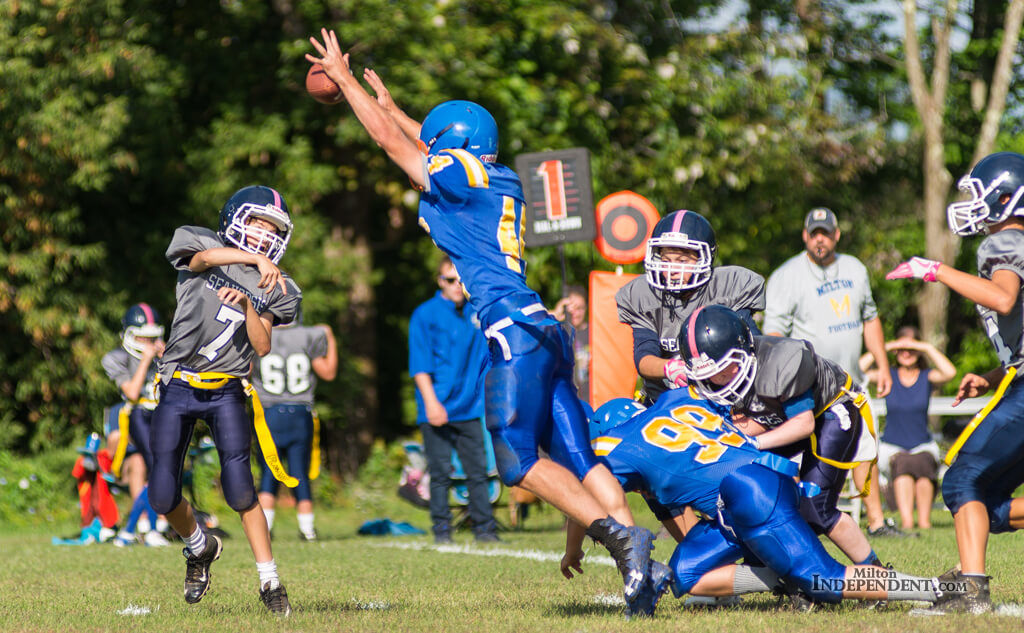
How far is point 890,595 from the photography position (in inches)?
195

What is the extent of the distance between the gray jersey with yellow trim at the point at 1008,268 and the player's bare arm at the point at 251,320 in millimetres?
3093

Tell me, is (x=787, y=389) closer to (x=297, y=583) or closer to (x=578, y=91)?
(x=297, y=583)

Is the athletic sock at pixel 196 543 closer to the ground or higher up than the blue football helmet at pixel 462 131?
closer to the ground

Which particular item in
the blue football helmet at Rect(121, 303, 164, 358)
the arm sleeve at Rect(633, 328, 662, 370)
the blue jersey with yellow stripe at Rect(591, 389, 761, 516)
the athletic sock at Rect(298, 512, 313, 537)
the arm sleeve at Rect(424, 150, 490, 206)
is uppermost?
the arm sleeve at Rect(424, 150, 490, 206)

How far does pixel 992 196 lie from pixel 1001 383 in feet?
2.48

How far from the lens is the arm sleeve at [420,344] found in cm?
1006

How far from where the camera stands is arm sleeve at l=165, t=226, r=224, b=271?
5.78 m

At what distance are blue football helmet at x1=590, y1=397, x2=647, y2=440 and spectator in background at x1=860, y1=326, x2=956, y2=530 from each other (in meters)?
4.88

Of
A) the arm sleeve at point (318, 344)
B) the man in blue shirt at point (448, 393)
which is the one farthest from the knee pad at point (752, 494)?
the arm sleeve at point (318, 344)

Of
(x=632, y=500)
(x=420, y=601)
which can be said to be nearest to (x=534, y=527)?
(x=632, y=500)

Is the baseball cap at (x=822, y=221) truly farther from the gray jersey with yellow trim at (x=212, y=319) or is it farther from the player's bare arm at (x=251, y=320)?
the player's bare arm at (x=251, y=320)

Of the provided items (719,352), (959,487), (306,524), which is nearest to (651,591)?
(719,352)

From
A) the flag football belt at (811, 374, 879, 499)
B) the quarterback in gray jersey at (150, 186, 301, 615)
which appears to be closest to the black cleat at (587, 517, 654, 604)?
the flag football belt at (811, 374, 879, 499)

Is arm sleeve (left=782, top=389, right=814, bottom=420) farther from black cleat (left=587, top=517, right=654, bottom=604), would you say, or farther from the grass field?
black cleat (left=587, top=517, right=654, bottom=604)
